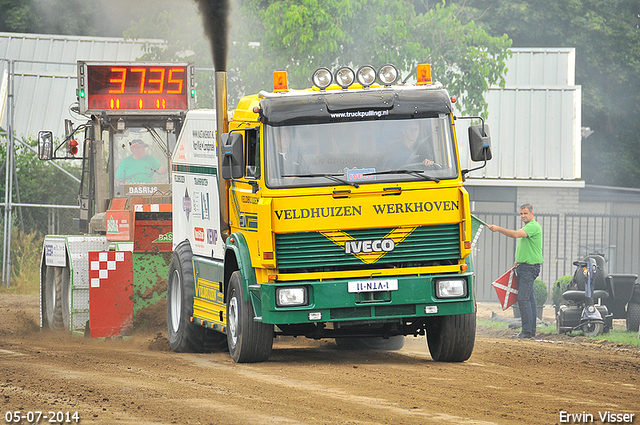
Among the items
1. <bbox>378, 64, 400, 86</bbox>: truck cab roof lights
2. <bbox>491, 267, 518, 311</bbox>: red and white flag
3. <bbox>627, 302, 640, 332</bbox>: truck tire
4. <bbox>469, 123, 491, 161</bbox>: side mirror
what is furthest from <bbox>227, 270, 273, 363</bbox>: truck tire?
<bbox>627, 302, 640, 332</bbox>: truck tire

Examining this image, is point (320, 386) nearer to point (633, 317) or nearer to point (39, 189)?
point (633, 317)

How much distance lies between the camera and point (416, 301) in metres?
9.49

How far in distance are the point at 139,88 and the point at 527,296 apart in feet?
22.5

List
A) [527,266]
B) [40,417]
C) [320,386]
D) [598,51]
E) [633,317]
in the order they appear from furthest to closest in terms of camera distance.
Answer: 1. [598,51]
2. [527,266]
3. [633,317]
4. [320,386]
5. [40,417]

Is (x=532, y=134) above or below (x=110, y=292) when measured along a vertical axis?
above

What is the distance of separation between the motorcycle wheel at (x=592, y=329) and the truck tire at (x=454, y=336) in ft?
15.1

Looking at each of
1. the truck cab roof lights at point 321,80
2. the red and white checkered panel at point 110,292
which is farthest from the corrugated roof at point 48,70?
the truck cab roof lights at point 321,80

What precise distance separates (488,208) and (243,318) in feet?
57.0

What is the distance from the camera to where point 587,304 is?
46.4 ft

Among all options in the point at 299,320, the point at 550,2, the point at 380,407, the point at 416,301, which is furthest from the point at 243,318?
the point at 550,2

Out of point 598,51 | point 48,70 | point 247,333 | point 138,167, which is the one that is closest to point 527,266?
point 247,333

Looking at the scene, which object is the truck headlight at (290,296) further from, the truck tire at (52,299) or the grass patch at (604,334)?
the truck tire at (52,299)

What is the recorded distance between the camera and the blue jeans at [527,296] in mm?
14492

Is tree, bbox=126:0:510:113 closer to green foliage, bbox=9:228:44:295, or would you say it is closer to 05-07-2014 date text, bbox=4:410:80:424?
green foliage, bbox=9:228:44:295
